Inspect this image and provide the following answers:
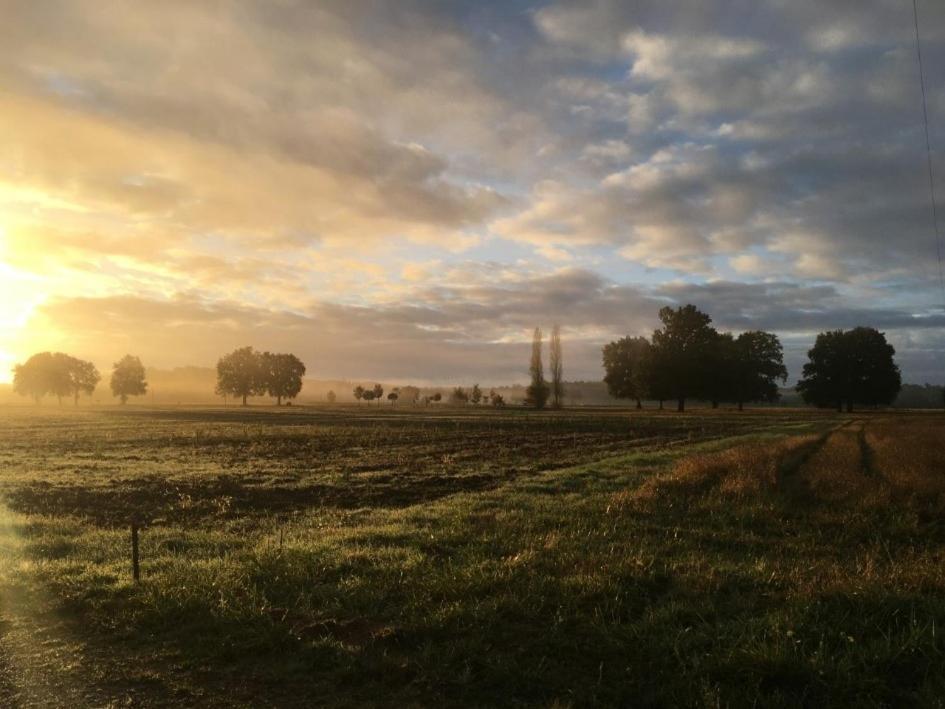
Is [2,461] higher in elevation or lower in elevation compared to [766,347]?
lower

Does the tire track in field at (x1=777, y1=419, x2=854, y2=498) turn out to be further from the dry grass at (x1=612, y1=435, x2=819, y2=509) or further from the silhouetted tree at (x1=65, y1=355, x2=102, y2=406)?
the silhouetted tree at (x1=65, y1=355, x2=102, y2=406)

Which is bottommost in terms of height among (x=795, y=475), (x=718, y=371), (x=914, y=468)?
(x=795, y=475)

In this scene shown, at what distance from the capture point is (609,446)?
38156 mm

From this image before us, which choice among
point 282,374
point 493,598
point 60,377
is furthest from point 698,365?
point 60,377

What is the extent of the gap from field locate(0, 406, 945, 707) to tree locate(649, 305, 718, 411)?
83496 mm

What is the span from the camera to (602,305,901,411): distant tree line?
101 m

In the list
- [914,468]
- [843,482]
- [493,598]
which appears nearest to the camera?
[493,598]

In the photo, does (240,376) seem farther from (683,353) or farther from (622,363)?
(683,353)

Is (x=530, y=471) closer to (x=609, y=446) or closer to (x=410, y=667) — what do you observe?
(x=609, y=446)

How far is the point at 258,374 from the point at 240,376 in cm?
456

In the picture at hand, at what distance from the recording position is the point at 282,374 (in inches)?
6713

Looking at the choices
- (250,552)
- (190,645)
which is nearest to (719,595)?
(190,645)

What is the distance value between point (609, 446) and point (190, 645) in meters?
33.2

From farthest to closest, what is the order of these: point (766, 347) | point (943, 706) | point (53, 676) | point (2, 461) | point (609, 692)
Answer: point (766, 347) → point (2, 461) → point (53, 676) → point (609, 692) → point (943, 706)
